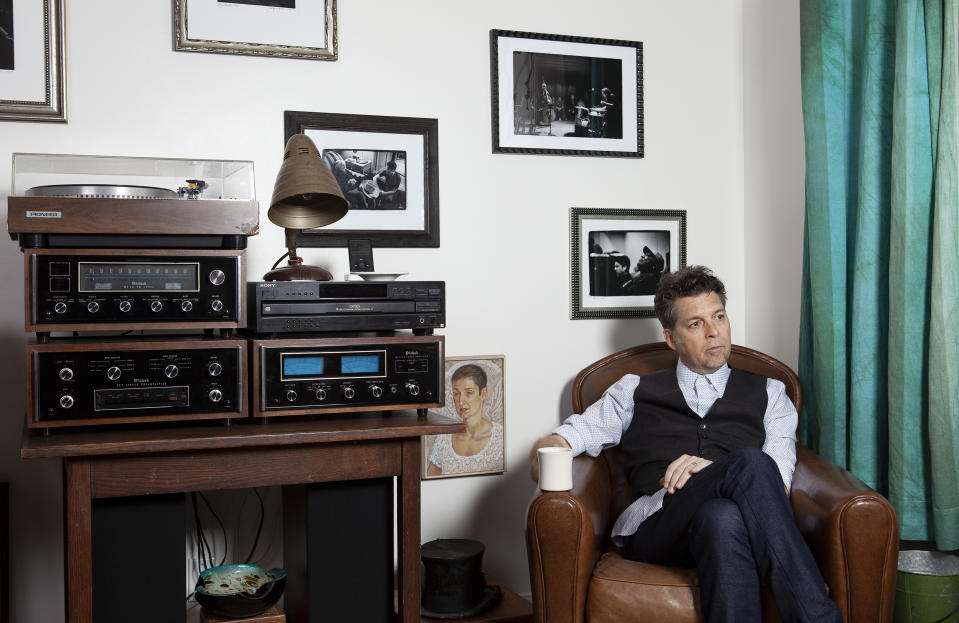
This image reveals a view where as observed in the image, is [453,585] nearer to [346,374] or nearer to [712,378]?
[346,374]

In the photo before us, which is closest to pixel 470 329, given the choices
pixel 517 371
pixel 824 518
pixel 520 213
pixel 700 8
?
pixel 517 371

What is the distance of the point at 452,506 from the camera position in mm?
2877

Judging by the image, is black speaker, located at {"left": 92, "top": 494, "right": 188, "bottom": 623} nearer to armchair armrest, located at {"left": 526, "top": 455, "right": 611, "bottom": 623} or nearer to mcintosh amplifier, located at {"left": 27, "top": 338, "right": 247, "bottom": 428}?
mcintosh amplifier, located at {"left": 27, "top": 338, "right": 247, "bottom": 428}

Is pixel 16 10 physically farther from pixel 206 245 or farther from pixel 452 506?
pixel 452 506

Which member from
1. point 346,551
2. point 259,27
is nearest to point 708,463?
point 346,551

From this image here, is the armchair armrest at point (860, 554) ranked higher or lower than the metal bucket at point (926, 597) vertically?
higher

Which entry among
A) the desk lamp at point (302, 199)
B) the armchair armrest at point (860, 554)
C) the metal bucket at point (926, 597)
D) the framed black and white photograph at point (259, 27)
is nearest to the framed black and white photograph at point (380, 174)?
the framed black and white photograph at point (259, 27)

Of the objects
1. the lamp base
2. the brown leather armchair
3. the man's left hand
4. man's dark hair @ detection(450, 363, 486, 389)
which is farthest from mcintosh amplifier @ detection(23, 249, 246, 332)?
the man's left hand

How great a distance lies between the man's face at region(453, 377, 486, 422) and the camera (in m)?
2.85

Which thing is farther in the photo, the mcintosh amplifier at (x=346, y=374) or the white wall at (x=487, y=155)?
the white wall at (x=487, y=155)

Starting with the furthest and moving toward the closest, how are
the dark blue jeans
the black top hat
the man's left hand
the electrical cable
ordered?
1. the electrical cable
2. the black top hat
3. the man's left hand
4. the dark blue jeans

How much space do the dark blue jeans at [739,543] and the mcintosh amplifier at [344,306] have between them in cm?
77

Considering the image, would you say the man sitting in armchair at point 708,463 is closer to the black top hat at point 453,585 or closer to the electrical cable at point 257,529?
the black top hat at point 453,585

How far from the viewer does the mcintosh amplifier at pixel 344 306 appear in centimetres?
203
